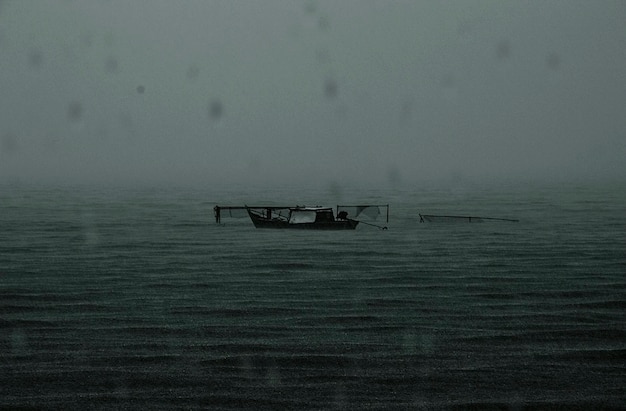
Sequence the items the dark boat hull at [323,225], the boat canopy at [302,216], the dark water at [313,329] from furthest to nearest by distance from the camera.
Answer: the boat canopy at [302,216] < the dark boat hull at [323,225] < the dark water at [313,329]

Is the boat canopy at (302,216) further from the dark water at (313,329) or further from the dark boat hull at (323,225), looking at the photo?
the dark water at (313,329)

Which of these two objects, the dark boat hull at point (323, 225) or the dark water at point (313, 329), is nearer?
the dark water at point (313, 329)

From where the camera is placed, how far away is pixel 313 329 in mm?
25484

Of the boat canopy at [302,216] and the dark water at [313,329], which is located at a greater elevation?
the boat canopy at [302,216]

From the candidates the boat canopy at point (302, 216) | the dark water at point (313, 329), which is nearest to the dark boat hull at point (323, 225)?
the boat canopy at point (302, 216)

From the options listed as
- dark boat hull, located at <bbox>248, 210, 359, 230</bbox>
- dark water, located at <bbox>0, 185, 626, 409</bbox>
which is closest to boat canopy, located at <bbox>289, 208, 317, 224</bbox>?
dark boat hull, located at <bbox>248, 210, 359, 230</bbox>

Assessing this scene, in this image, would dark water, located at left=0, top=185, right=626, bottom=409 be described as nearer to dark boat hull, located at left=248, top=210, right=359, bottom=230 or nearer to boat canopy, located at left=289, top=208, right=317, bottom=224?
dark boat hull, located at left=248, top=210, right=359, bottom=230

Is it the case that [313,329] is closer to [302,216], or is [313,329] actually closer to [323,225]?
[323,225]

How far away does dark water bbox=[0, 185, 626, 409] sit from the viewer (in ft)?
58.6

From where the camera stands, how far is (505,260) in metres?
49.5

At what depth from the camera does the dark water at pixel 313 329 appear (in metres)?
17.9

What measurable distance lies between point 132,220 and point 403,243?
4544 cm

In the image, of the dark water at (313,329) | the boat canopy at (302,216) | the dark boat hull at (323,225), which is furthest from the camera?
the boat canopy at (302,216)

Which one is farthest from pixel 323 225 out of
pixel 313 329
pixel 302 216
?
pixel 313 329
